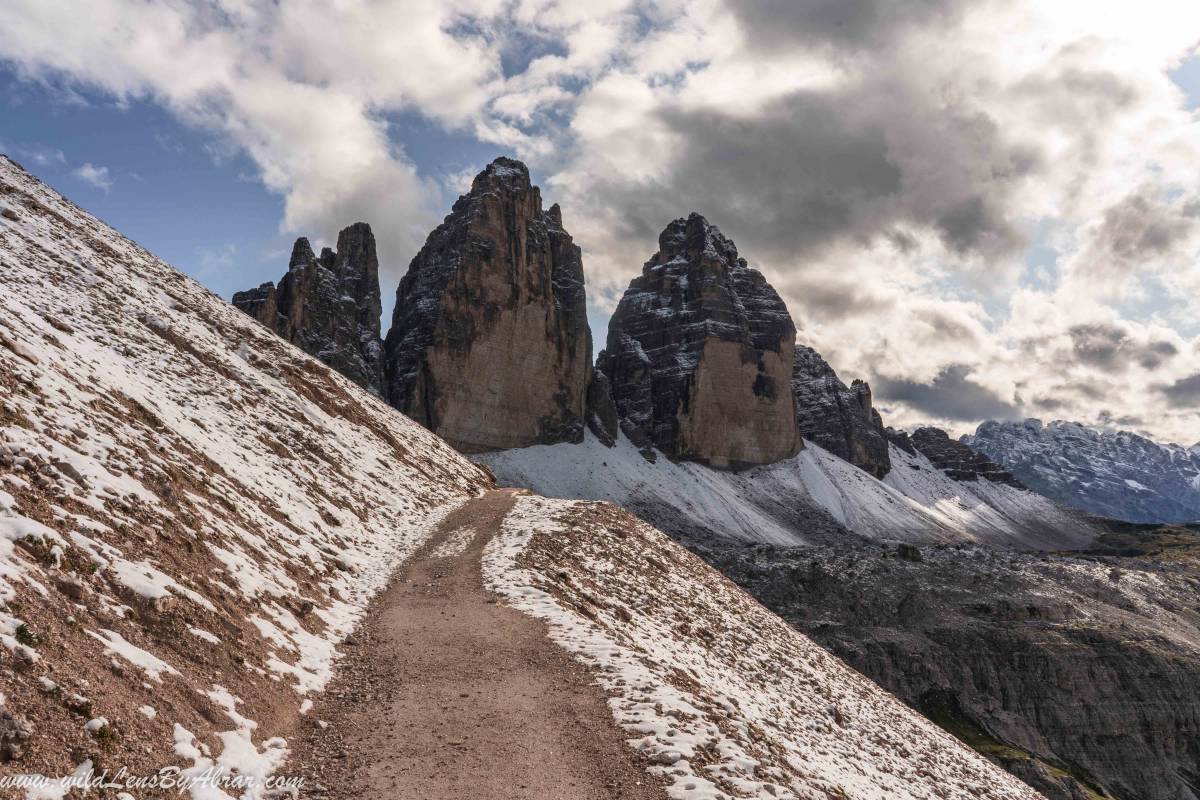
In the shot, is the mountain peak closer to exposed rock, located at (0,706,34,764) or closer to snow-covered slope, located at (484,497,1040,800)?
snow-covered slope, located at (484,497,1040,800)

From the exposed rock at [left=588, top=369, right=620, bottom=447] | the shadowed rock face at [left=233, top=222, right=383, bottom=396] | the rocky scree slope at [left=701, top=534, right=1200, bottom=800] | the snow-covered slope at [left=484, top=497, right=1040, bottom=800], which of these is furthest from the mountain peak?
the snow-covered slope at [left=484, top=497, right=1040, bottom=800]

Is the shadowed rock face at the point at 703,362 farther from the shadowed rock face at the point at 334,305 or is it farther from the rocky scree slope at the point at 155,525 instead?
the rocky scree slope at the point at 155,525

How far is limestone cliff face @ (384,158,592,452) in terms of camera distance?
433 feet

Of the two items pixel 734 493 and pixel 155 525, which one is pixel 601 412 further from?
pixel 155 525

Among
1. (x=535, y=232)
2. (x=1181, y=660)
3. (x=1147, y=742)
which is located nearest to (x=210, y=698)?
(x=1147, y=742)

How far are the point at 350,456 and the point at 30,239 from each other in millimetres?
19349

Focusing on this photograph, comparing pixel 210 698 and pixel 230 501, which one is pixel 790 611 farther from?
pixel 210 698

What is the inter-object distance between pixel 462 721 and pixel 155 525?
8329 millimetres

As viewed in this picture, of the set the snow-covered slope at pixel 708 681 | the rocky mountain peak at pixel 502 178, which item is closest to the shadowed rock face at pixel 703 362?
the rocky mountain peak at pixel 502 178

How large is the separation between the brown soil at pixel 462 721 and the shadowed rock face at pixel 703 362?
490 ft

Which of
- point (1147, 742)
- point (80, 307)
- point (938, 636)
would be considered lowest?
point (1147, 742)

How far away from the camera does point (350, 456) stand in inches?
1508

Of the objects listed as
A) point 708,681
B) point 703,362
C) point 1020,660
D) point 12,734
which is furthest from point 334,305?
point 12,734

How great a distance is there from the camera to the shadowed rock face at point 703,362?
172 metres
